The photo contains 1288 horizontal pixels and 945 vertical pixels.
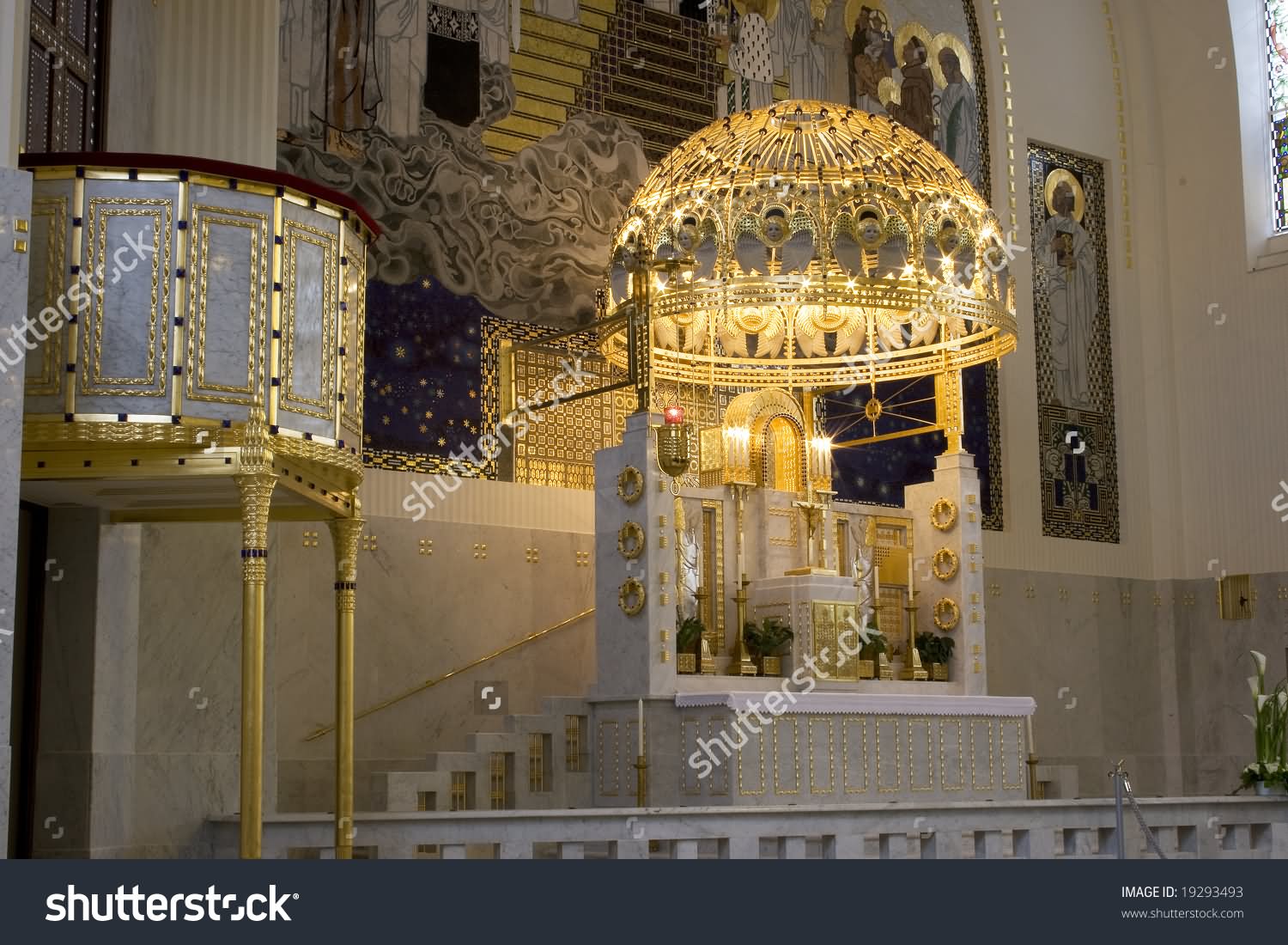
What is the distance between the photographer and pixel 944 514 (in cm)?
1720

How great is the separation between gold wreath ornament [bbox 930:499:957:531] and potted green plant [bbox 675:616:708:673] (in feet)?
10.3

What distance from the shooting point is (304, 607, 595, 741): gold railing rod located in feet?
48.4

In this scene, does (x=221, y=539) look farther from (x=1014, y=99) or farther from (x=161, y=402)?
(x=1014, y=99)

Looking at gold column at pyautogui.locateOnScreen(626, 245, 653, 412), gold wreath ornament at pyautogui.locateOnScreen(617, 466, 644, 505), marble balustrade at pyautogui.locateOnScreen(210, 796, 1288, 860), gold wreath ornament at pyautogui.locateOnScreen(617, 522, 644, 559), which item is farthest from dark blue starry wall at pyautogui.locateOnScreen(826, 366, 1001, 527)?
marble balustrade at pyautogui.locateOnScreen(210, 796, 1288, 860)

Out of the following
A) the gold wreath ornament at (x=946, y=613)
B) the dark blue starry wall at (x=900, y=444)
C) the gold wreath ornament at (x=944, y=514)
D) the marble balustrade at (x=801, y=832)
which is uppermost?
the dark blue starry wall at (x=900, y=444)

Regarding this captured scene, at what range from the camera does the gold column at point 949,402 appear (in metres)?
17.3

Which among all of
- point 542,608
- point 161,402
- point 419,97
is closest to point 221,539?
point 161,402

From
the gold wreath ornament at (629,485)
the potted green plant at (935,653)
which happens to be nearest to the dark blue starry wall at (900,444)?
the potted green plant at (935,653)

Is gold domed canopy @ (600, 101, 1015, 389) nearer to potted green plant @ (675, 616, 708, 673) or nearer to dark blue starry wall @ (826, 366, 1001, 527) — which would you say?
dark blue starry wall @ (826, 366, 1001, 527)

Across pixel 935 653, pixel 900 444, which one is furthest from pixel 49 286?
pixel 900 444

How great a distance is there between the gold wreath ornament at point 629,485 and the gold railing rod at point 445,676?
6.89ft

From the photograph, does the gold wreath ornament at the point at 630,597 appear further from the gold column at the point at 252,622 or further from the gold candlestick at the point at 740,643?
the gold column at the point at 252,622

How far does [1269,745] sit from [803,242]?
5.70 m

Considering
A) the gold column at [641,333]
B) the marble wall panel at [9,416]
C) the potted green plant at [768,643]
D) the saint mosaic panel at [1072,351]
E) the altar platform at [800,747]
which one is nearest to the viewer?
the marble wall panel at [9,416]
